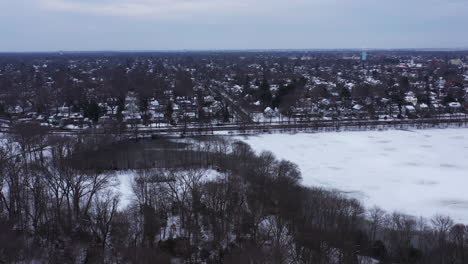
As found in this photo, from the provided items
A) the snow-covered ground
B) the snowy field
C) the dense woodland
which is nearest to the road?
the snowy field

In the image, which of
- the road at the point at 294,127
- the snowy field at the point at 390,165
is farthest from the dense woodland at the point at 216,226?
the road at the point at 294,127

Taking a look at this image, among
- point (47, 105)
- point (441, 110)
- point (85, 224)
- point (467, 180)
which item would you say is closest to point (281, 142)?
point (467, 180)

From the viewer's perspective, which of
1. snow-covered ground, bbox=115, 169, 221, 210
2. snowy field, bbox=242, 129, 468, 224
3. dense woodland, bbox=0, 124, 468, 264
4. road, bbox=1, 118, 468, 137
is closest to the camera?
dense woodland, bbox=0, 124, 468, 264

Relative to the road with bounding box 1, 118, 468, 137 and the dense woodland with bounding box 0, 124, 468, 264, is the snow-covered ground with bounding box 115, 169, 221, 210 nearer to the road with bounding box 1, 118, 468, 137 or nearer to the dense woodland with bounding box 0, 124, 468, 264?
the dense woodland with bounding box 0, 124, 468, 264

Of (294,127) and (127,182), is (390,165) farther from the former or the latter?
(127,182)

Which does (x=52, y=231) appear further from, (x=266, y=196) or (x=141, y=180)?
(x=266, y=196)

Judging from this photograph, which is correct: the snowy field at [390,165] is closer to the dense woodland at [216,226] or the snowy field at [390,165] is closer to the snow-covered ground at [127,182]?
the dense woodland at [216,226]

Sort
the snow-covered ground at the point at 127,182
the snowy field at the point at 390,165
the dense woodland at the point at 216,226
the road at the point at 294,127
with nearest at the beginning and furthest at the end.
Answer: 1. the dense woodland at the point at 216,226
2. the snow-covered ground at the point at 127,182
3. the snowy field at the point at 390,165
4. the road at the point at 294,127
